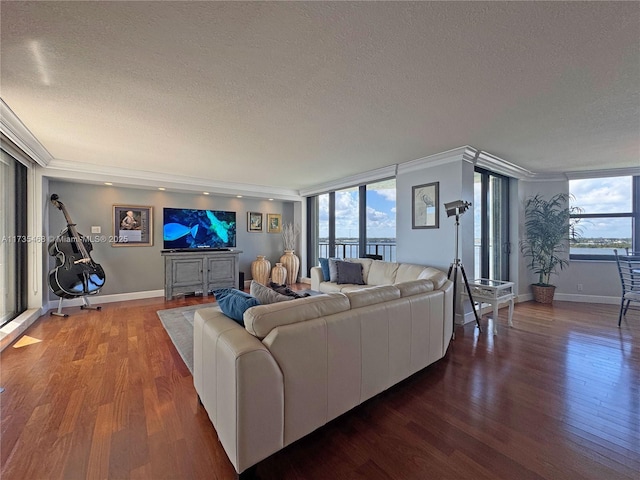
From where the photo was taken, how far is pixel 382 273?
4109mm

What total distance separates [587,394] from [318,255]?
518 cm

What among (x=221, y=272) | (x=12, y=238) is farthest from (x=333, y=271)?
(x=12, y=238)

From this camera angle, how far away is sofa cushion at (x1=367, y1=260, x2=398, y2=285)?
399cm

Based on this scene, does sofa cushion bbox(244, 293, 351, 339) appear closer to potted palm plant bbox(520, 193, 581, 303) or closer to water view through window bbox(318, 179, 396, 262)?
water view through window bbox(318, 179, 396, 262)

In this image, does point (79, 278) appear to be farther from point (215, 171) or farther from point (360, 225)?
point (360, 225)

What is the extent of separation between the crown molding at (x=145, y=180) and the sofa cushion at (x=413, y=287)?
14.6 feet

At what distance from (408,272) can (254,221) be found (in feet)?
13.1

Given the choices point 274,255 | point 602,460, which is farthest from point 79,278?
point 602,460

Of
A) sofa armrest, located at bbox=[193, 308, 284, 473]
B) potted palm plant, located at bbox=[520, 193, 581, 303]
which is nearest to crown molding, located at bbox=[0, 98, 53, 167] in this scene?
sofa armrest, located at bbox=[193, 308, 284, 473]

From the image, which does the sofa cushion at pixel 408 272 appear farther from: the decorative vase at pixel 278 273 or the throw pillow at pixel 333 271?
the decorative vase at pixel 278 273

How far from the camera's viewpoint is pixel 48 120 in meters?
2.59

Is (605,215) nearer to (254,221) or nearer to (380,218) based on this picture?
(380,218)

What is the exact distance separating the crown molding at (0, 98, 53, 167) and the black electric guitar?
0.83 meters

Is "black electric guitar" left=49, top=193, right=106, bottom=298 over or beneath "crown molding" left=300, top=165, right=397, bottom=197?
beneath
